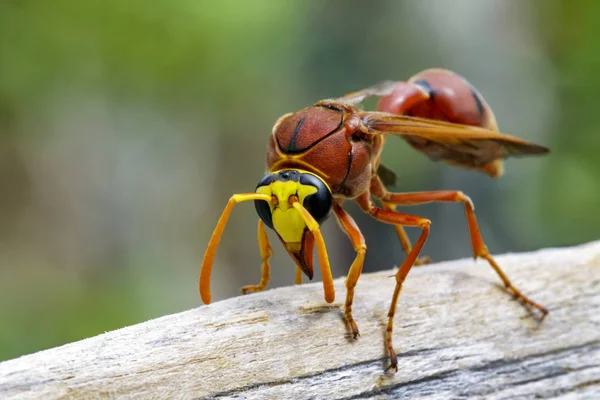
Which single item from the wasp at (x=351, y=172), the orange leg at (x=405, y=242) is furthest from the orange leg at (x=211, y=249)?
the orange leg at (x=405, y=242)

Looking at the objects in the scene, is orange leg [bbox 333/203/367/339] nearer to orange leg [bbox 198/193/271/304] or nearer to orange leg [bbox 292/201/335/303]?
orange leg [bbox 292/201/335/303]

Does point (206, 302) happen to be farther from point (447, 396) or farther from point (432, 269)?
point (432, 269)

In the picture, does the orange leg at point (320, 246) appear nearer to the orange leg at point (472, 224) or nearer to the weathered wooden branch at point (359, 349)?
the weathered wooden branch at point (359, 349)

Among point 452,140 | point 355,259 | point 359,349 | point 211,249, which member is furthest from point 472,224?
point 211,249

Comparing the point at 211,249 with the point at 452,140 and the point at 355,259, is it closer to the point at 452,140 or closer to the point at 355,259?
the point at 355,259

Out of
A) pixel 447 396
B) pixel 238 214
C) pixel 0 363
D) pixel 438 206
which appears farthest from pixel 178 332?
pixel 238 214

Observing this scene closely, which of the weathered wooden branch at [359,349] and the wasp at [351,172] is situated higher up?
the wasp at [351,172]

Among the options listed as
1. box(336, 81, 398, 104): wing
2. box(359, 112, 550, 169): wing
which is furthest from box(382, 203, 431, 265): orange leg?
box(336, 81, 398, 104): wing
